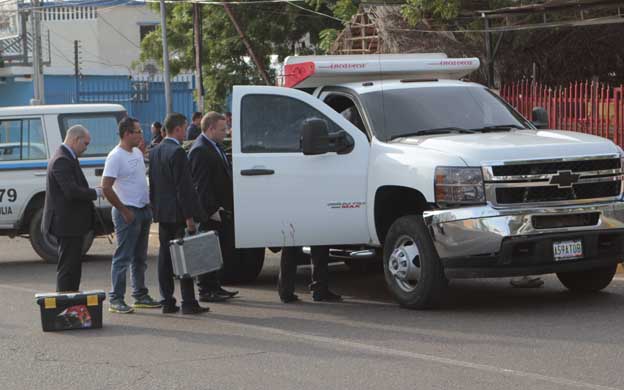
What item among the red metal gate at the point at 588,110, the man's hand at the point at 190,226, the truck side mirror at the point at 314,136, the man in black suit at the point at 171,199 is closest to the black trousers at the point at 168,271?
the man in black suit at the point at 171,199

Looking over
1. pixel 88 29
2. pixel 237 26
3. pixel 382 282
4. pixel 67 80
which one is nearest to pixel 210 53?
pixel 237 26

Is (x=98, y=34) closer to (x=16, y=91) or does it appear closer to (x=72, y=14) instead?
(x=72, y=14)

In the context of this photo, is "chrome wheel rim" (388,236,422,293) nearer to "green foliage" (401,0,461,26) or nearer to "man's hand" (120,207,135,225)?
"man's hand" (120,207,135,225)

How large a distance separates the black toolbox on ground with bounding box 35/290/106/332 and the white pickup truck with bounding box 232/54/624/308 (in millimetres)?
1576

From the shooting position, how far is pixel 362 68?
11344 mm

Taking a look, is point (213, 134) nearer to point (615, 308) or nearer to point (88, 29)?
point (615, 308)

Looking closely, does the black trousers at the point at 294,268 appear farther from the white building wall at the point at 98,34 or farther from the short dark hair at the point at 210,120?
the white building wall at the point at 98,34

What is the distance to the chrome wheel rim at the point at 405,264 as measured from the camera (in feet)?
33.1

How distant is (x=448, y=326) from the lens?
30.6ft

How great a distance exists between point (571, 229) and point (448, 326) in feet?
4.49

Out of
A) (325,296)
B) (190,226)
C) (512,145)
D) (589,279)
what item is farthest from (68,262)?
(589,279)

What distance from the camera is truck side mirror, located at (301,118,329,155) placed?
33.8ft

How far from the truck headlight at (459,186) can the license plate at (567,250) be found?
740mm

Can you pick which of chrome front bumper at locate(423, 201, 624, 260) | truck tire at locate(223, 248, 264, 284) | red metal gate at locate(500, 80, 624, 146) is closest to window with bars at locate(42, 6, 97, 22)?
red metal gate at locate(500, 80, 624, 146)
